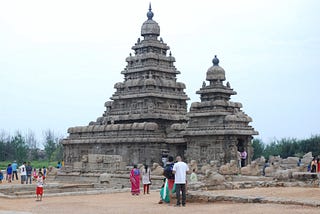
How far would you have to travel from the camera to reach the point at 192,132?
3750 cm

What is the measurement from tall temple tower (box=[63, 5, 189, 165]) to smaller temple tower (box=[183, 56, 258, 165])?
1.96 meters

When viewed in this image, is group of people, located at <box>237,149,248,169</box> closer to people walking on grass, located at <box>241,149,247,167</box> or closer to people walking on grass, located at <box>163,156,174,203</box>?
people walking on grass, located at <box>241,149,247,167</box>

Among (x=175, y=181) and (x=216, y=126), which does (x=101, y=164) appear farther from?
(x=175, y=181)

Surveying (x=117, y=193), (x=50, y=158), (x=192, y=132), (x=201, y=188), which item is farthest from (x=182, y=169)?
(x=50, y=158)

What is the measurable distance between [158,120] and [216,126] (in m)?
5.74

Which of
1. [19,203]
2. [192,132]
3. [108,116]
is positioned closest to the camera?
[19,203]

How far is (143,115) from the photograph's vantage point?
41.2 meters

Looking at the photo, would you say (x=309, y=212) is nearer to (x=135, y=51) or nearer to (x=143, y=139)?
(x=143, y=139)

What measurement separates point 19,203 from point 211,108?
21240mm

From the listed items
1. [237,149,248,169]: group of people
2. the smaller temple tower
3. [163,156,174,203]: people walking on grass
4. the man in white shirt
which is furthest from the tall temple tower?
the man in white shirt

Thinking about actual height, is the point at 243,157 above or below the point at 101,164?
above

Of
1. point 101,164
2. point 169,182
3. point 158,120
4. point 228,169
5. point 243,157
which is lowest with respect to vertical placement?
point 169,182

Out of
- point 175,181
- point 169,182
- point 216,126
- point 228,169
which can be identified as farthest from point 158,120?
point 175,181

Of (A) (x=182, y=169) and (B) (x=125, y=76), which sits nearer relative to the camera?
(A) (x=182, y=169)
